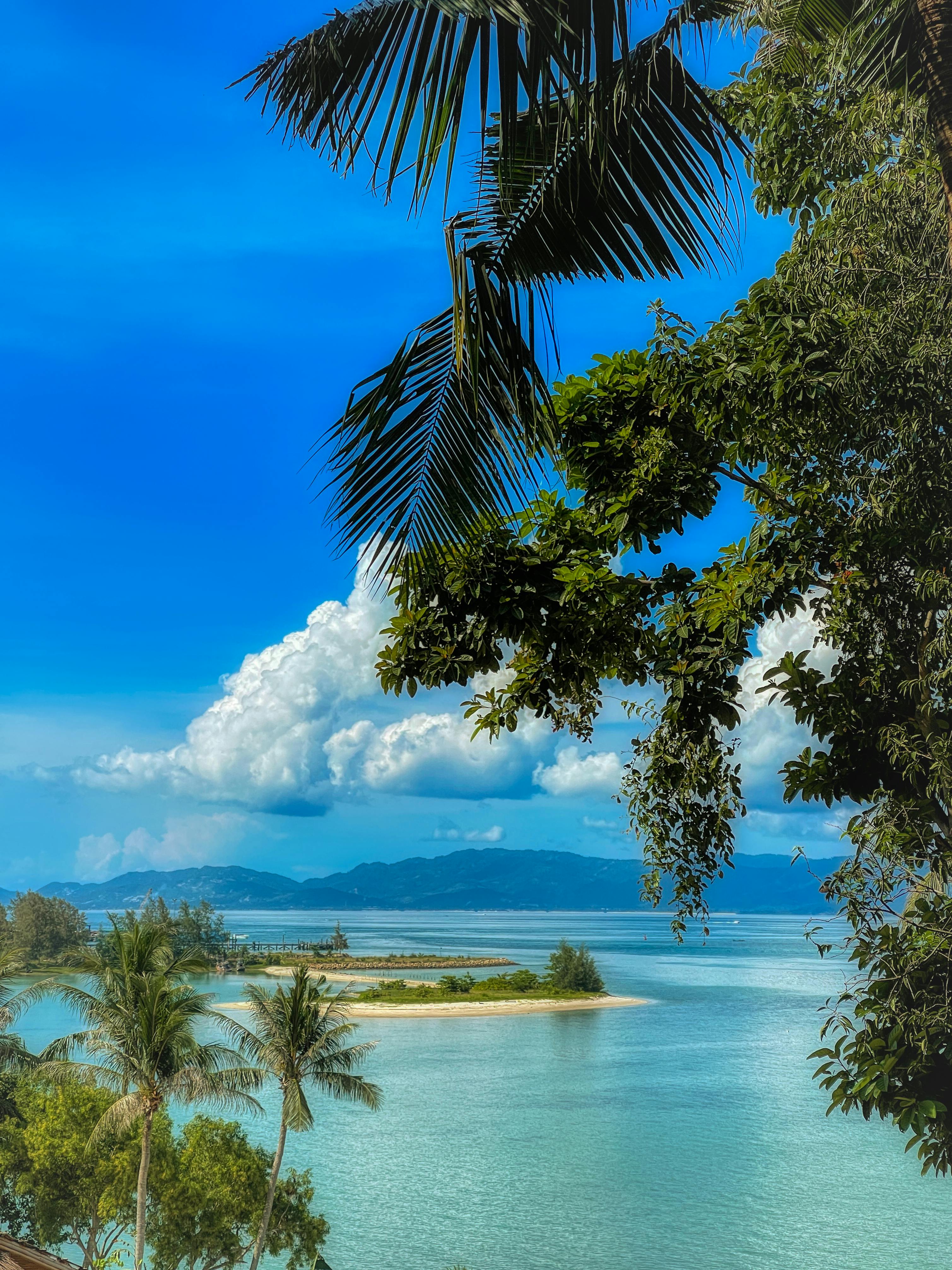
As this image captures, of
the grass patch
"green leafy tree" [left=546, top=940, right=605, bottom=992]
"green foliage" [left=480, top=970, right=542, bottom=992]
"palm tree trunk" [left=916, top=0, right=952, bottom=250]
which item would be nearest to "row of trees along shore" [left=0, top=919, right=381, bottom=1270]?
"palm tree trunk" [left=916, top=0, right=952, bottom=250]

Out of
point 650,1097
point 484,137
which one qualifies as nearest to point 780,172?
point 484,137

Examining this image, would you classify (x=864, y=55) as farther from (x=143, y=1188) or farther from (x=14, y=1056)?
(x=14, y=1056)

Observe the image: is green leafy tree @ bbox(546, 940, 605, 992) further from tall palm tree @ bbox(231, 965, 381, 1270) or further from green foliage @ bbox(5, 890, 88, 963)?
tall palm tree @ bbox(231, 965, 381, 1270)

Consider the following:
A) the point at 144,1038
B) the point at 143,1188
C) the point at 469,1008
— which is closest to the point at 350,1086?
the point at 143,1188

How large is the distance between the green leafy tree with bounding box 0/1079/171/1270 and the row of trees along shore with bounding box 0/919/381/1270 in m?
0.03

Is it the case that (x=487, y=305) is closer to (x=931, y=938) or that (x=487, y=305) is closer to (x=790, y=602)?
(x=790, y=602)

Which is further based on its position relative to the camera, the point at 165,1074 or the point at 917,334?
the point at 165,1074

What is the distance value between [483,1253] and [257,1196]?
12.1 metres

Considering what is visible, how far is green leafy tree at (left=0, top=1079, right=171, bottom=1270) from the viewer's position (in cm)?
2402

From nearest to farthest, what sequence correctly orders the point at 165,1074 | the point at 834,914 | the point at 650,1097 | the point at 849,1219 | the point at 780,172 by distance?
the point at 834,914 < the point at 780,172 < the point at 165,1074 < the point at 849,1219 < the point at 650,1097

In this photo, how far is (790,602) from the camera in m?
3.30

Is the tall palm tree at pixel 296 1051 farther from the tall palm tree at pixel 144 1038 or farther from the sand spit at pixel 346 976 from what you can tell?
the sand spit at pixel 346 976

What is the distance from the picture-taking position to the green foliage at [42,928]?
6391 centimetres

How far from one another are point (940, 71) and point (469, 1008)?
217ft
